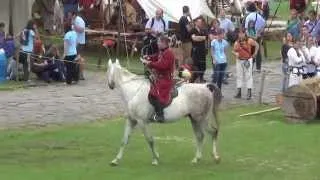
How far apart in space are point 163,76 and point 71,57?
11155 mm

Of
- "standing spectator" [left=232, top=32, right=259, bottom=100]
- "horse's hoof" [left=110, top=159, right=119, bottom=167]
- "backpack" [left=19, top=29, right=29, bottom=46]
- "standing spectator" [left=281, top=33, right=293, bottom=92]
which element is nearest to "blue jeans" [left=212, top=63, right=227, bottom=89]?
"standing spectator" [left=232, top=32, right=259, bottom=100]

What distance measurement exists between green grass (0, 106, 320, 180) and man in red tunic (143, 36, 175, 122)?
1.08m

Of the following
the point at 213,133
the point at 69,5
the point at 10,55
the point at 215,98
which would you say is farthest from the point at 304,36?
the point at 69,5

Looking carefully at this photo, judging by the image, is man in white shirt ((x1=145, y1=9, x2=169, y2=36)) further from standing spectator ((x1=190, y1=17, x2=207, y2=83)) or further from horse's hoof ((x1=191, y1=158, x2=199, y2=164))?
horse's hoof ((x1=191, y1=158, x2=199, y2=164))

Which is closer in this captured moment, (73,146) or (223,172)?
(223,172)

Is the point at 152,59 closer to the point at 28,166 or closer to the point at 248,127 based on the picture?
the point at 28,166

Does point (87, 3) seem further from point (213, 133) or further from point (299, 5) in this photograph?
point (213, 133)

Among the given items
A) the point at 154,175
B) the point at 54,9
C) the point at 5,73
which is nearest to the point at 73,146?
the point at 154,175

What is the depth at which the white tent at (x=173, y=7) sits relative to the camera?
30.6m

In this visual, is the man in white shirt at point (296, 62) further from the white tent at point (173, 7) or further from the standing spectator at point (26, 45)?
the white tent at point (173, 7)

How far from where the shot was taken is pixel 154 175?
13406 millimetres

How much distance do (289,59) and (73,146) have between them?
25.8ft

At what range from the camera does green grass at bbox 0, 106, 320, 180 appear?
44.5 ft

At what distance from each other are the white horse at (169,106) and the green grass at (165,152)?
0.48 m
